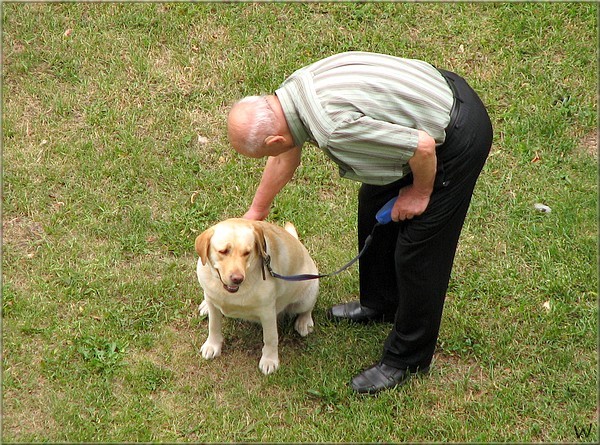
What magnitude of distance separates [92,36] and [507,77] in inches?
145

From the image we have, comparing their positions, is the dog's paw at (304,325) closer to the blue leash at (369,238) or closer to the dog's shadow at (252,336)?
the dog's shadow at (252,336)

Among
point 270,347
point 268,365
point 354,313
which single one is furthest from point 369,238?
point 268,365

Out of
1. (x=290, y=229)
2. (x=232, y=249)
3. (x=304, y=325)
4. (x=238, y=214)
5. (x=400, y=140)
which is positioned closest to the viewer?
(x=400, y=140)

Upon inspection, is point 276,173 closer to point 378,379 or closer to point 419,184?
point 419,184

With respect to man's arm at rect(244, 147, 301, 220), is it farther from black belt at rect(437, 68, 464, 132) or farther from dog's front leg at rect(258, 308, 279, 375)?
black belt at rect(437, 68, 464, 132)

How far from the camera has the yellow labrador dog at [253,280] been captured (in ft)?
14.7

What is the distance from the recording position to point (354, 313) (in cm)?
545

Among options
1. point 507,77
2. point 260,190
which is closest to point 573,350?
point 260,190

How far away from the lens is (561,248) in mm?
5871

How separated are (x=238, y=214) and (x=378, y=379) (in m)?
1.83

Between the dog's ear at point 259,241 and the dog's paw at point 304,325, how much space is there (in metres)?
0.88

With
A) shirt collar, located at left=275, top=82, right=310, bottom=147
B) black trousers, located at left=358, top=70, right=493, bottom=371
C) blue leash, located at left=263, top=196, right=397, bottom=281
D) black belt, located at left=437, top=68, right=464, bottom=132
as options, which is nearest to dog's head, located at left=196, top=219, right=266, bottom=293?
blue leash, located at left=263, top=196, right=397, bottom=281

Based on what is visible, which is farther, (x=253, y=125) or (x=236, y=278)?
(x=236, y=278)

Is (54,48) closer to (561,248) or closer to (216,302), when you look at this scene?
(216,302)
